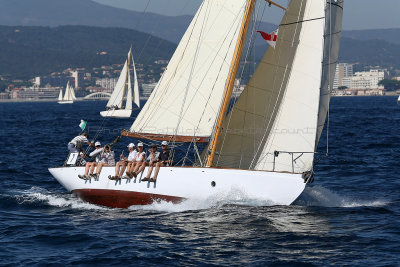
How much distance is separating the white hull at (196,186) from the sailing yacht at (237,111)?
27mm

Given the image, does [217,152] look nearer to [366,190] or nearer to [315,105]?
[315,105]

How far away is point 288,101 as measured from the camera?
19250mm

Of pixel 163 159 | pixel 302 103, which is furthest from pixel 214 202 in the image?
pixel 302 103

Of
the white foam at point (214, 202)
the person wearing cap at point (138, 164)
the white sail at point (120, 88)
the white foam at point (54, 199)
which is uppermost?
the white sail at point (120, 88)

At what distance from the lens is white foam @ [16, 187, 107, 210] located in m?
20.6

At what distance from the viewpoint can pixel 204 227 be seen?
1675 cm

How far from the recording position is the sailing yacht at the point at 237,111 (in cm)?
1845

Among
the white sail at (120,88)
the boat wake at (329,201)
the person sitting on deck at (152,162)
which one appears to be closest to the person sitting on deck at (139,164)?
the person sitting on deck at (152,162)

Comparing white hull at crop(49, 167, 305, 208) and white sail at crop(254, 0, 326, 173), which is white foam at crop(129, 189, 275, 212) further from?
white sail at crop(254, 0, 326, 173)

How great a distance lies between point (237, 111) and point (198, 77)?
6.80ft

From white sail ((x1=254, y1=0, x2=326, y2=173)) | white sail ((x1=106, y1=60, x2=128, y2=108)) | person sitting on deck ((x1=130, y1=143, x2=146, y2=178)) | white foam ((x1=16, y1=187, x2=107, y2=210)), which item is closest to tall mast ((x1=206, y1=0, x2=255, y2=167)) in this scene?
white sail ((x1=254, y1=0, x2=326, y2=173))

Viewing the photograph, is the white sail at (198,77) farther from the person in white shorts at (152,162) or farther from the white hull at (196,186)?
the white hull at (196,186)

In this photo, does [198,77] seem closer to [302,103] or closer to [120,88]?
[302,103]

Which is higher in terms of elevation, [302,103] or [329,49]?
[329,49]
